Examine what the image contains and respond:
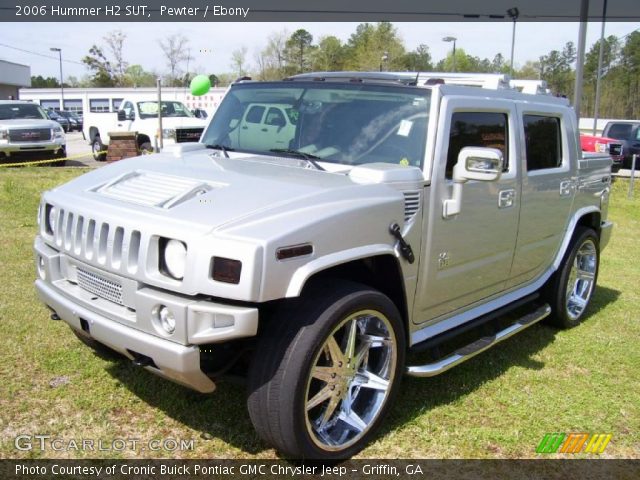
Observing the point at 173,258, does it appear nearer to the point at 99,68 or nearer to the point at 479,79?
the point at 479,79

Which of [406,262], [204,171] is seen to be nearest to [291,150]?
[204,171]

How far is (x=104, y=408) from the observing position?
11.9ft

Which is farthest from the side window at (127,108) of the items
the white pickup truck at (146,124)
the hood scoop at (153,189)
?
the hood scoop at (153,189)

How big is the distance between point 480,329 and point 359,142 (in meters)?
2.29

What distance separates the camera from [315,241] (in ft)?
9.36

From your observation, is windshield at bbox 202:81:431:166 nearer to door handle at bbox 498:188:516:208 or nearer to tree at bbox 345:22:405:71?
door handle at bbox 498:188:516:208

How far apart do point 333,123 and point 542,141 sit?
1852 mm

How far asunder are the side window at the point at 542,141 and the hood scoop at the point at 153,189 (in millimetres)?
2549

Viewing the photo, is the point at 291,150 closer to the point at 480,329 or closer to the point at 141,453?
the point at 141,453

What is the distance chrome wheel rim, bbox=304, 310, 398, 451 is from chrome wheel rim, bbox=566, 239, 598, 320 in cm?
279

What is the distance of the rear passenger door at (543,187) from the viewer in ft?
14.8

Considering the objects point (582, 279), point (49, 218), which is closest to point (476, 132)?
point (582, 279)

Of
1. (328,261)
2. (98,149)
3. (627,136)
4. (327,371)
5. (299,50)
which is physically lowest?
(327,371)

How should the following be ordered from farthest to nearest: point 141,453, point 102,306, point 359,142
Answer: point 359,142 < point 141,453 < point 102,306
